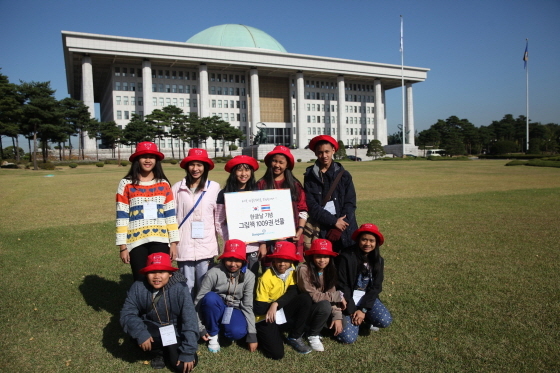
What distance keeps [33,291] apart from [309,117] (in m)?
90.5

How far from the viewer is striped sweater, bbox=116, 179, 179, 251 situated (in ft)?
15.2

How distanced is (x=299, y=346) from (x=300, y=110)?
86.4 metres

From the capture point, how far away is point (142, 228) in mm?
4664

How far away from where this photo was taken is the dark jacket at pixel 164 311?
12.9 ft

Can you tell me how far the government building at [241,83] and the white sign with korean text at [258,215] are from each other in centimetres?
6926

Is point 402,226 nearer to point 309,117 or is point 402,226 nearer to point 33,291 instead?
point 33,291

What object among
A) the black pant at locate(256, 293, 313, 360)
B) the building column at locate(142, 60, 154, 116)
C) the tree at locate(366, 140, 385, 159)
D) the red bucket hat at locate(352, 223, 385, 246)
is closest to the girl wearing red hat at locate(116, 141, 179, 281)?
the black pant at locate(256, 293, 313, 360)

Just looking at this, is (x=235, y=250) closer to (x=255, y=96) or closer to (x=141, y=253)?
(x=141, y=253)

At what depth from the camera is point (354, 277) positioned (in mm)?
4727

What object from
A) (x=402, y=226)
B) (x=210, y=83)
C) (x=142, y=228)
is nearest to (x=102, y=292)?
(x=142, y=228)

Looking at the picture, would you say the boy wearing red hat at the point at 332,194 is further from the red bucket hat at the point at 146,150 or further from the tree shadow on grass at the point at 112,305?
the tree shadow on grass at the point at 112,305

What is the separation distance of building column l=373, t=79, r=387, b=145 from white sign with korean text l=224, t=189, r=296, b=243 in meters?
97.9

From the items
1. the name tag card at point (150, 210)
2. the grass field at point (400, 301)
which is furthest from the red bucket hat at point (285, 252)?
the name tag card at point (150, 210)

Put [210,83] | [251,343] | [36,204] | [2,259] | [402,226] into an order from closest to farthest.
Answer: [251,343]
[2,259]
[402,226]
[36,204]
[210,83]
